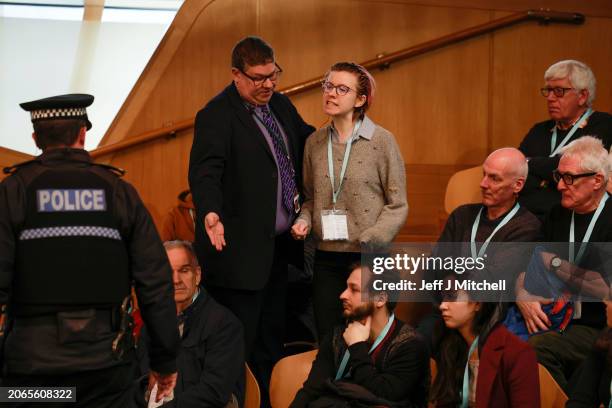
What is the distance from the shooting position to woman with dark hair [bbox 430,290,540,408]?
3.01 meters

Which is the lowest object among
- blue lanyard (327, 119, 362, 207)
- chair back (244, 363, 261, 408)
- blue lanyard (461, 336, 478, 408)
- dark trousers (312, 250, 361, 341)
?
chair back (244, 363, 261, 408)

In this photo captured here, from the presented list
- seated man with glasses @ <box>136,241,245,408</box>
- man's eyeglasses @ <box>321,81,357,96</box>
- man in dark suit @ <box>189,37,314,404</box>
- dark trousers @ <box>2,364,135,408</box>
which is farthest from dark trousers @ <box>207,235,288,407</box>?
dark trousers @ <box>2,364,135,408</box>

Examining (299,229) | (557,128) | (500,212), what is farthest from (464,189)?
(299,229)

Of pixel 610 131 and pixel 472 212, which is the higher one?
pixel 610 131

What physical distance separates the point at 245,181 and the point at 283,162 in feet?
0.60

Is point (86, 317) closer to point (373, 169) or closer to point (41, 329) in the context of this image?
point (41, 329)

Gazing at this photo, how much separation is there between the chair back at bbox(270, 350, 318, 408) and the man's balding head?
103 cm

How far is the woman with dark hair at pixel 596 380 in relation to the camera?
9.68 ft

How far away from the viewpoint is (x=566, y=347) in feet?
11.2

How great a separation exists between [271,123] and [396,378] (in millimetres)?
1112

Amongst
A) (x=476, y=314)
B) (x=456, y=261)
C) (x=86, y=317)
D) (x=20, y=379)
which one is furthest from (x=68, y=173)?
(x=456, y=261)

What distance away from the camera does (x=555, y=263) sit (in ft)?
11.6

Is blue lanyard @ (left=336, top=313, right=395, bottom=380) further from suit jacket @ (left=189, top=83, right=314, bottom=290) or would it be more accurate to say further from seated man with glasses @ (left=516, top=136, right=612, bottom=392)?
seated man with glasses @ (left=516, top=136, right=612, bottom=392)

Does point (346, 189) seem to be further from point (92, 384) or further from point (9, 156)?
point (9, 156)
